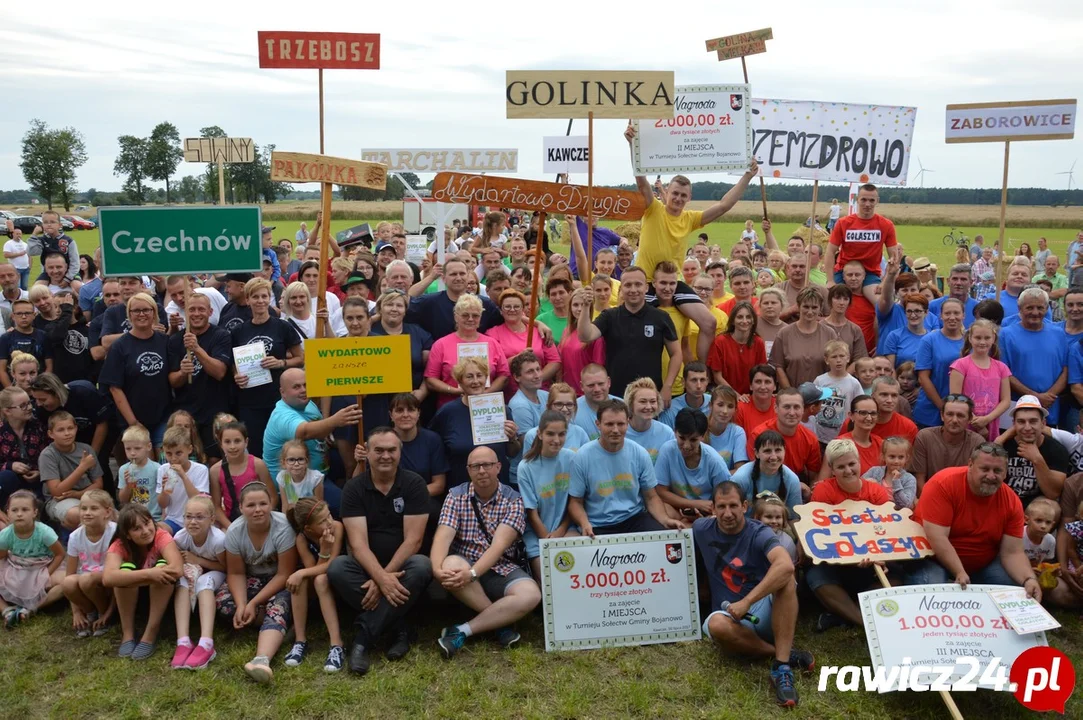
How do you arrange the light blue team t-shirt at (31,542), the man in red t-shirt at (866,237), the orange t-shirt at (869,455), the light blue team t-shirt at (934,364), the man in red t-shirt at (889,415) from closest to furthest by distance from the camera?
the light blue team t-shirt at (31,542), the orange t-shirt at (869,455), the man in red t-shirt at (889,415), the light blue team t-shirt at (934,364), the man in red t-shirt at (866,237)

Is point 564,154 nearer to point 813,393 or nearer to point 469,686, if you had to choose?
point 813,393

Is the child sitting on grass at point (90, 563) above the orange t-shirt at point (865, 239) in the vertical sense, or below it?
below

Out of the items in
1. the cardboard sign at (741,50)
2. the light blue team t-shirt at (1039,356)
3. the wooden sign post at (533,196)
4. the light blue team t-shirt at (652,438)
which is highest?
the cardboard sign at (741,50)

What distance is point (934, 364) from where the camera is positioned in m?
7.60

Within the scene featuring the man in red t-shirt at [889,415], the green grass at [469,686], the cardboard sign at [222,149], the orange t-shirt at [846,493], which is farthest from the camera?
the cardboard sign at [222,149]

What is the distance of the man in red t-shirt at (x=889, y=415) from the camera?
672cm

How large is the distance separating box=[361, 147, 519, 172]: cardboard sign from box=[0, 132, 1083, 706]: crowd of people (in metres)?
7.55

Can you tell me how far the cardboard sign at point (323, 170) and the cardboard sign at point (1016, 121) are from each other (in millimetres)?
6332

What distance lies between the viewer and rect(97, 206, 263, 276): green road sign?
6.30m

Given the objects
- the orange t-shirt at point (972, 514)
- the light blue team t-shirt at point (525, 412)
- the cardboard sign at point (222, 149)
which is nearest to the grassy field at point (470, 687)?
the orange t-shirt at point (972, 514)

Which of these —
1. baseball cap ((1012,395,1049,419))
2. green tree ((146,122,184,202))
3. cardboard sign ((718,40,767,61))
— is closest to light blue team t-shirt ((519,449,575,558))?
baseball cap ((1012,395,1049,419))

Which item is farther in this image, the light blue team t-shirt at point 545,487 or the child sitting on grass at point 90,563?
the light blue team t-shirt at point 545,487

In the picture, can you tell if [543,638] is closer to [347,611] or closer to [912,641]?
[347,611]

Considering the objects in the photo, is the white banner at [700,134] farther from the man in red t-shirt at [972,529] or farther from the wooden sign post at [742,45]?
the man in red t-shirt at [972,529]
